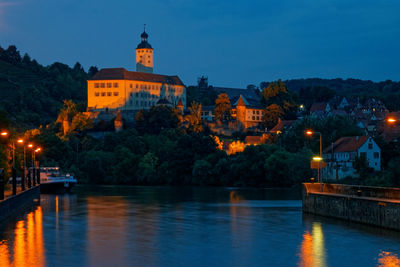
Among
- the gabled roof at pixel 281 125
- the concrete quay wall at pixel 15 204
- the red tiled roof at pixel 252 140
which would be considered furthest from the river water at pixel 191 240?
the gabled roof at pixel 281 125

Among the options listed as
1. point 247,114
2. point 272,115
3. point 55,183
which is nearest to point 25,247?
point 55,183

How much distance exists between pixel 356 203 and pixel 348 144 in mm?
75025

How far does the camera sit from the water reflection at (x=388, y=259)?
29630mm

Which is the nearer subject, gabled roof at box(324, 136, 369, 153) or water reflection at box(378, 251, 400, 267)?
water reflection at box(378, 251, 400, 267)

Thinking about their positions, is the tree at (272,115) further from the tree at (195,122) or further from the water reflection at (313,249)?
the water reflection at (313,249)

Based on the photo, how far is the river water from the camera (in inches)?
1207

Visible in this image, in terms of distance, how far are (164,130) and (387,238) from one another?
130m

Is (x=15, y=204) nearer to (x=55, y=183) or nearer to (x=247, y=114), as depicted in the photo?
(x=55, y=183)

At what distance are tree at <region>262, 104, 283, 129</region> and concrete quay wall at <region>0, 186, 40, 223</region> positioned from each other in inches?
4371

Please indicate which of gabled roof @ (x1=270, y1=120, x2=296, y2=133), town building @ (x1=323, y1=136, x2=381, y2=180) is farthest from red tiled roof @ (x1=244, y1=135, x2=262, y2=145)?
town building @ (x1=323, y1=136, x2=381, y2=180)

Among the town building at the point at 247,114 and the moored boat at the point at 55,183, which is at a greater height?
the town building at the point at 247,114

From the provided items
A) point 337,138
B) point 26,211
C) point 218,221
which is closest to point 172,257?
point 218,221

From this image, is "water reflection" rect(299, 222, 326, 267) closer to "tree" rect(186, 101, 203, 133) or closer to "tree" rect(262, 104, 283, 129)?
"tree" rect(186, 101, 203, 133)

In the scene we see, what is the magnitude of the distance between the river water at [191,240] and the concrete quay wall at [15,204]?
4.23 feet
